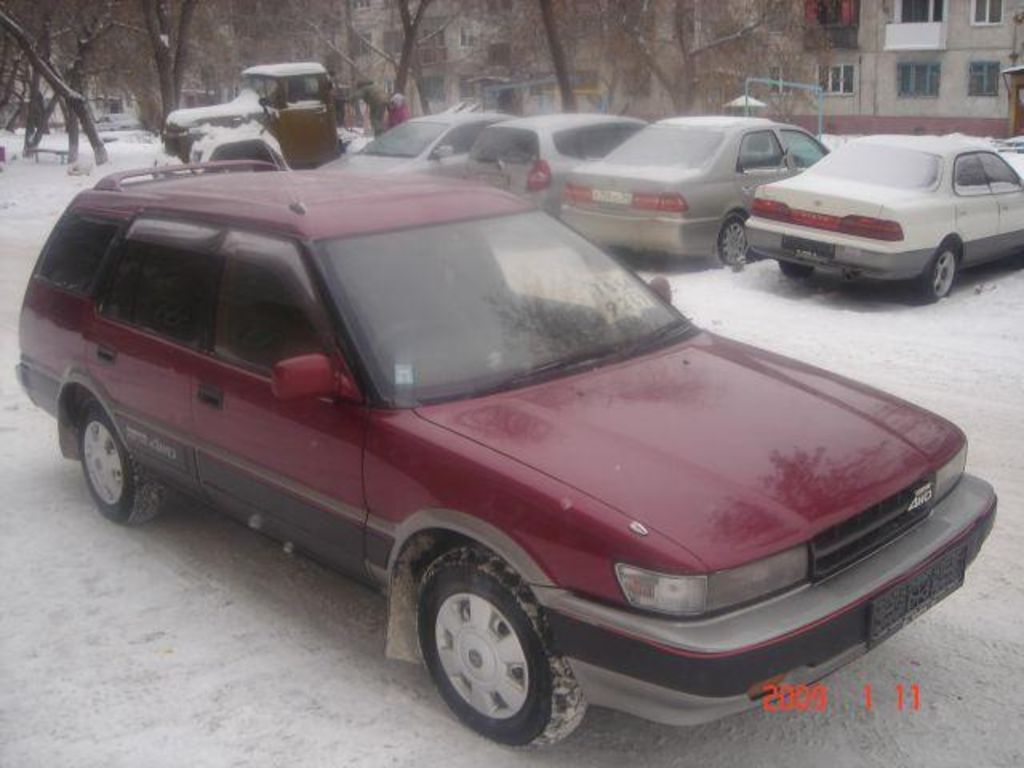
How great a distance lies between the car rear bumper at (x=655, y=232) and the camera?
36.8 feet

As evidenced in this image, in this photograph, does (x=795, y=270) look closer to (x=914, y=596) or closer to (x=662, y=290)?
(x=662, y=290)

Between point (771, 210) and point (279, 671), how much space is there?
7.54 meters

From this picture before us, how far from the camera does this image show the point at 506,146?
44.9ft

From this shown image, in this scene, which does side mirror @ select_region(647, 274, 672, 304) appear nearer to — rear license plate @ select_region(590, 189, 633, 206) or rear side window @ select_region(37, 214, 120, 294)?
rear side window @ select_region(37, 214, 120, 294)

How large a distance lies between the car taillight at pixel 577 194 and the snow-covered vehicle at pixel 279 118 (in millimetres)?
9718

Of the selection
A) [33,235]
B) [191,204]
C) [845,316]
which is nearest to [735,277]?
[845,316]

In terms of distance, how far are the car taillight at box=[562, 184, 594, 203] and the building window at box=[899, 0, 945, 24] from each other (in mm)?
39881

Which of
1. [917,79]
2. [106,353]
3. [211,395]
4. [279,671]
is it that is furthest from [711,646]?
[917,79]

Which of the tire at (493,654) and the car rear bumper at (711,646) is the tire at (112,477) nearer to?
the tire at (493,654)

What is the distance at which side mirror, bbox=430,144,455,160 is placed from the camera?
48.1 ft

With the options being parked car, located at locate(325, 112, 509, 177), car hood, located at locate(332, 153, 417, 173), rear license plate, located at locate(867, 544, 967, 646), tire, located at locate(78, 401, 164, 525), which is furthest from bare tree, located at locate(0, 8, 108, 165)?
rear license plate, located at locate(867, 544, 967, 646)

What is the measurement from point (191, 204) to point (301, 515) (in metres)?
1.58

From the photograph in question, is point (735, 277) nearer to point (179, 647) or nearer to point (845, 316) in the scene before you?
point (845, 316)

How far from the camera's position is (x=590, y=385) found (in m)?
3.90
